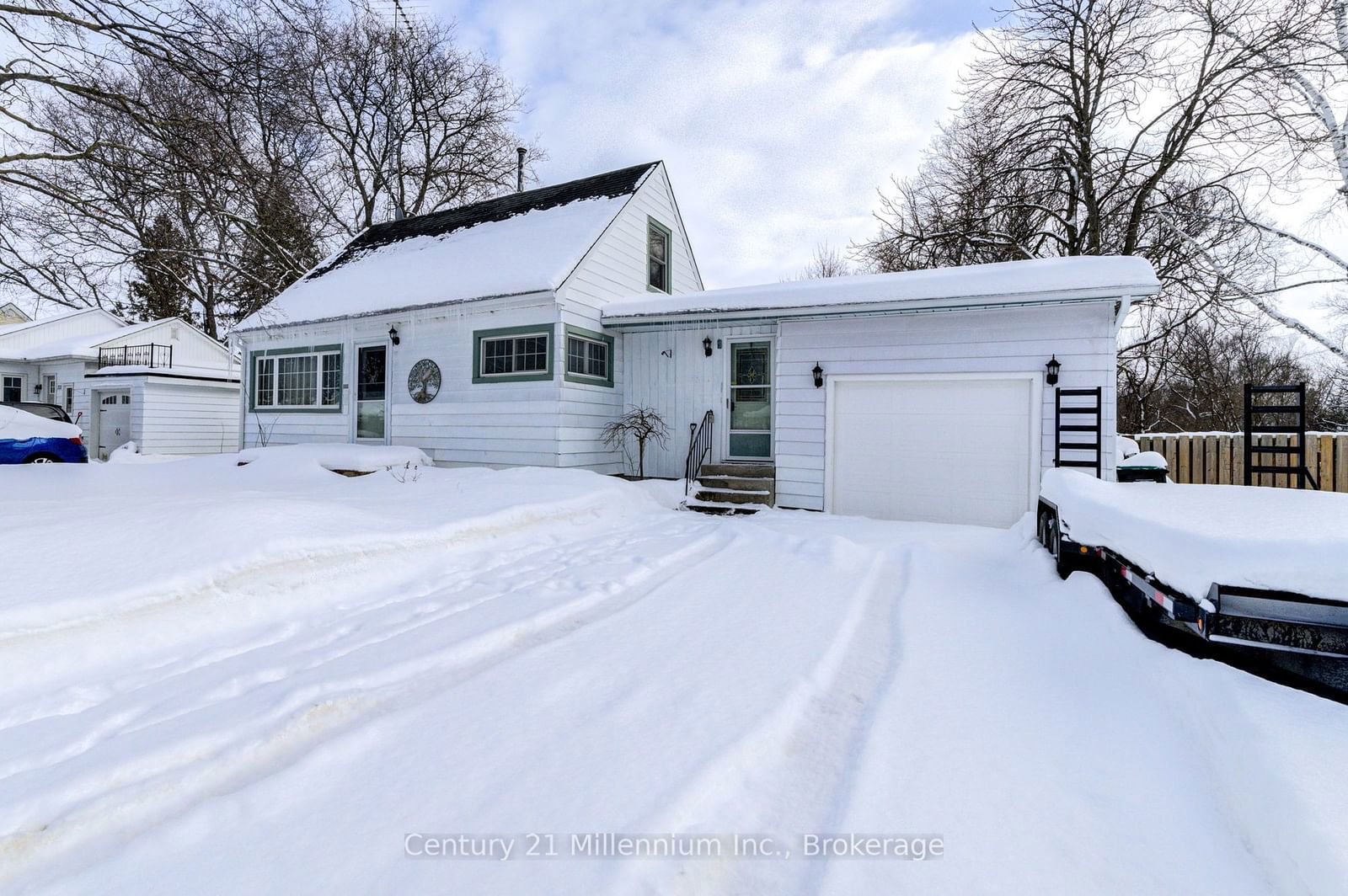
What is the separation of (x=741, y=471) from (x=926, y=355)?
293 centimetres

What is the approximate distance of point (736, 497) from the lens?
8.41m

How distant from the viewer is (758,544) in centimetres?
595

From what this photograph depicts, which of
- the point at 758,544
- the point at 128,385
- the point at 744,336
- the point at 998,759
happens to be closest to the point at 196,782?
the point at 998,759

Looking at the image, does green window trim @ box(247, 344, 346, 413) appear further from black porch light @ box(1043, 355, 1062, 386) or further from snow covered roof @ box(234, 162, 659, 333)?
black porch light @ box(1043, 355, 1062, 386)

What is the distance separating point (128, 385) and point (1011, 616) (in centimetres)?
2079

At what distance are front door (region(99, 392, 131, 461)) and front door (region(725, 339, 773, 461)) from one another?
16.8m

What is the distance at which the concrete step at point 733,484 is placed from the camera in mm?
8469

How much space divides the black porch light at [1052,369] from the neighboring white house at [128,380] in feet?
64.4

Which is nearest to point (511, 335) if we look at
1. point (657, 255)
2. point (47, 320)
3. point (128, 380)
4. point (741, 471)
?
point (657, 255)

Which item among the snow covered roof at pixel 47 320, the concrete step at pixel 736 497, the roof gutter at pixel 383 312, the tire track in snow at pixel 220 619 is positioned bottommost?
the tire track in snow at pixel 220 619

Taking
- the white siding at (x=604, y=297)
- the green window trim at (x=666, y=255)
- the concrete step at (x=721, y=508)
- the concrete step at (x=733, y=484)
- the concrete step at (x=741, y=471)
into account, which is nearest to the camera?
the concrete step at (x=721, y=508)

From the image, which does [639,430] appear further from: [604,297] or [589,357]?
[604,297]

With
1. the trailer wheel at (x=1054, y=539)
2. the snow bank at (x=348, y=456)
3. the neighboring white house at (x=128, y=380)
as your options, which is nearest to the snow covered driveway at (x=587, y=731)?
the trailer wheel at (x=1054, y=539)

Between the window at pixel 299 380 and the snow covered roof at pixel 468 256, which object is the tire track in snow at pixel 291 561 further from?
the window at pixel 299 380
